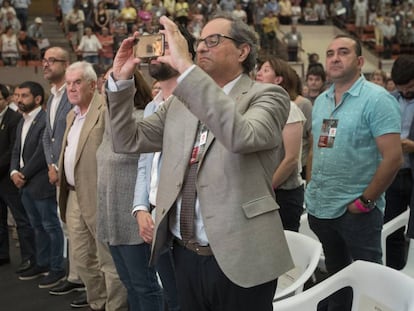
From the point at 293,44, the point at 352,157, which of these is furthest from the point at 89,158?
the point at 293,44

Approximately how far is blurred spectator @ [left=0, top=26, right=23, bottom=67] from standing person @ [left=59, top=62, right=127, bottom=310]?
28.5ft

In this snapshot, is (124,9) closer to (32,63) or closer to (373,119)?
(32,63)

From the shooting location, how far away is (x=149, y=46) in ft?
4.71

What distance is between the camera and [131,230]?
2.45 meters

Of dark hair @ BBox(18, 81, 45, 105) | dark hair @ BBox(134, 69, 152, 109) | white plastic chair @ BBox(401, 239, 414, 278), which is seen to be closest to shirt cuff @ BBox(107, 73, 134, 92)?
dark hair @ BBox(134, 69, 152, 109)

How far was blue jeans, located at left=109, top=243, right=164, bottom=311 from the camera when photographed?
8.03ft

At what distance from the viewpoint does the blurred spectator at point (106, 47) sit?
11.4m

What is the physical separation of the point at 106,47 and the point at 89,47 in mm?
416

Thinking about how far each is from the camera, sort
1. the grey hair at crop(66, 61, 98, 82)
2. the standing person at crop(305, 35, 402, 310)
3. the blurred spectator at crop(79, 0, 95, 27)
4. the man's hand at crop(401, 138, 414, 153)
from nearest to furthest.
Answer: the standing person at crop(305, 35, 402, 310)
the man's hand at crop(401, 138, 414, 153)
the grey hair at crop(66, 61, 98, 82)
the blurred spectator at crop(79, 0, 95, 27)

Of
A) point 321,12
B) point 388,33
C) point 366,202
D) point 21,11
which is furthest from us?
point 321,12

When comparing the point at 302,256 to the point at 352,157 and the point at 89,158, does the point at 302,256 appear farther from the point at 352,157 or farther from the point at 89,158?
the point at 89,158

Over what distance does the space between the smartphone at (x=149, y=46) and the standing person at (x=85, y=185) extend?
148cm

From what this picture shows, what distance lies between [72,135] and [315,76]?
2.34 meters

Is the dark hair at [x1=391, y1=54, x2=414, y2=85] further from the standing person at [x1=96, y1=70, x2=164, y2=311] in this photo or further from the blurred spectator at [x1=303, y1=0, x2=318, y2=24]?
the blurred spectator at [x1=303, y1=0, x2=318, y2=24]
